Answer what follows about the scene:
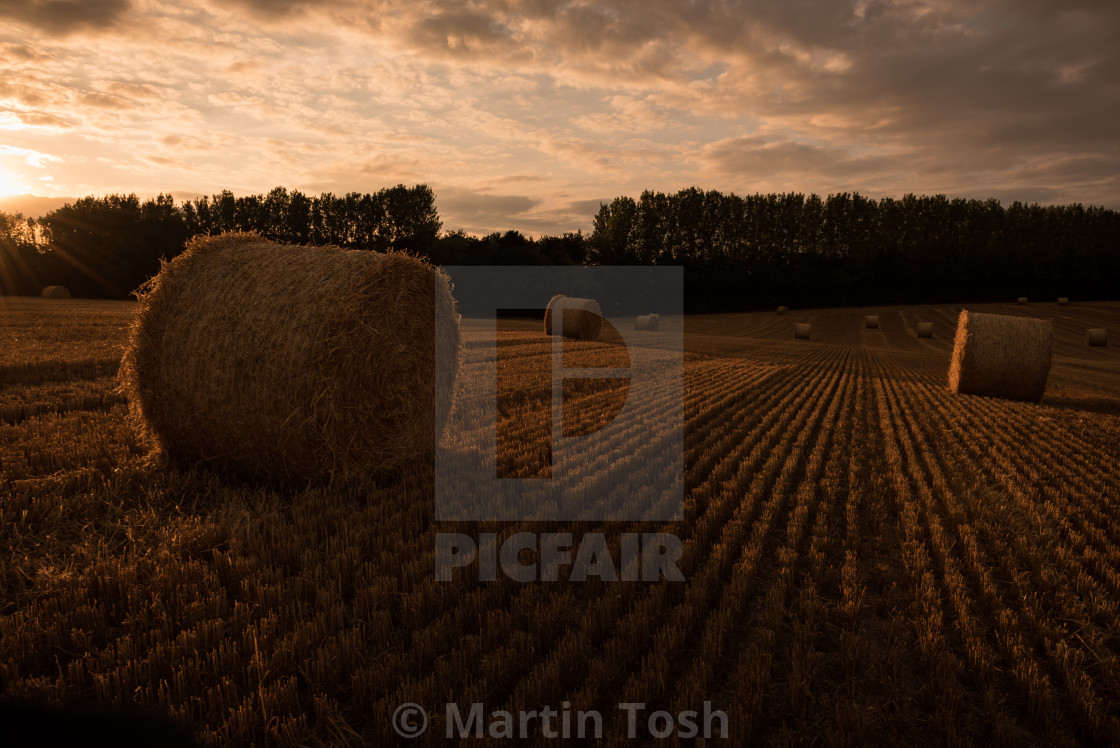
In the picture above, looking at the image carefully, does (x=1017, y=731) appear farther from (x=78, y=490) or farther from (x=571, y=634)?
(x=78, y=490)

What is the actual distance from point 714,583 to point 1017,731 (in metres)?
1.80

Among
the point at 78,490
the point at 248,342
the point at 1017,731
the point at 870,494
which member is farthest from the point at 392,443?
the point at 1017,731

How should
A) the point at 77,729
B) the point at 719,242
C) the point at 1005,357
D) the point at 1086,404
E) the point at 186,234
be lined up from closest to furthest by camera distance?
1. the point at 77,729
2. the point at 1086,404
3. the point at 1005,357
4. the point at 186,234
5. the point at 719,242

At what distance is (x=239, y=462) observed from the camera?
6238 mm

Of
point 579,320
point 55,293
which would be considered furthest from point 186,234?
point 579,320

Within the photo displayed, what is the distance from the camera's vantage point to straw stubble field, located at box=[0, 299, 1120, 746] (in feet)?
9.61

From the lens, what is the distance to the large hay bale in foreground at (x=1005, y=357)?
14969 millimetres

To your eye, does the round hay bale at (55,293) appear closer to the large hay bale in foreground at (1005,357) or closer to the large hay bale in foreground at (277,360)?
the large hay bale in foreground at (277,360)

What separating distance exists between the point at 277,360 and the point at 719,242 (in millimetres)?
83423

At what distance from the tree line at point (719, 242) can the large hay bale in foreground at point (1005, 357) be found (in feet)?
167

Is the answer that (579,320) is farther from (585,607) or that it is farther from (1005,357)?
(585,607)

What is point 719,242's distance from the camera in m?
83.4

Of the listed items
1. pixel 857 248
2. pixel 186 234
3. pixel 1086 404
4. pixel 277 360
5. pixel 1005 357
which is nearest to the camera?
pixel 277 360

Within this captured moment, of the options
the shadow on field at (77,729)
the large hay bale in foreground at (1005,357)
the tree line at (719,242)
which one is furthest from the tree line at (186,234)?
the shadow on field at (77,729)
